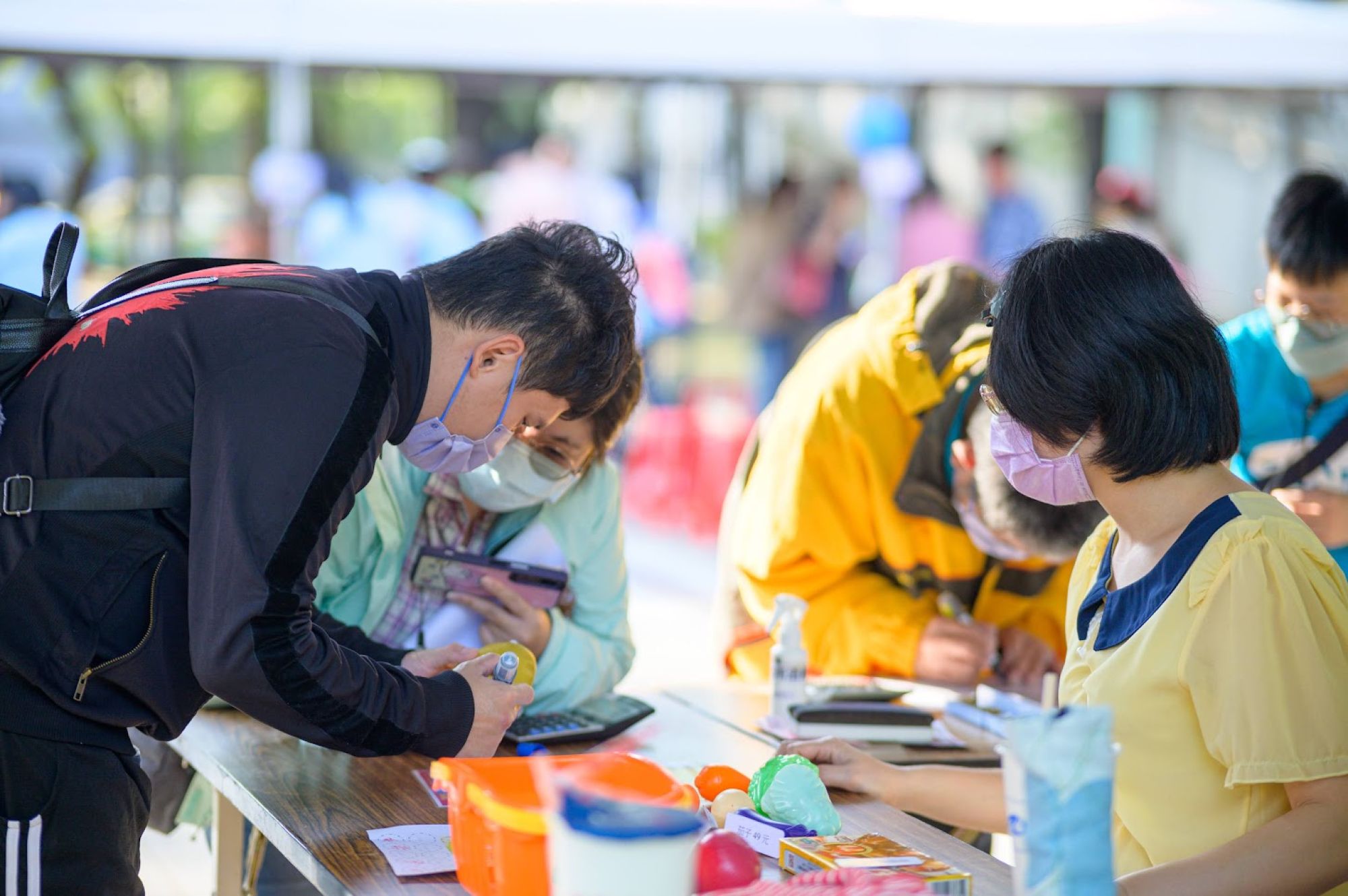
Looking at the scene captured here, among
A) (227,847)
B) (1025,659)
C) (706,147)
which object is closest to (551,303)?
(227,847)

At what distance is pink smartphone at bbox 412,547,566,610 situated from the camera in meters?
2.51

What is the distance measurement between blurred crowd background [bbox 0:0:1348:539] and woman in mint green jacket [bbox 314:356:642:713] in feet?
3.22

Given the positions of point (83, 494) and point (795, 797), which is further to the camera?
point (795, 797)

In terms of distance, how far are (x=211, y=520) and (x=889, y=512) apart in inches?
66.2

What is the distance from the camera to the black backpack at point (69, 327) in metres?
1.68

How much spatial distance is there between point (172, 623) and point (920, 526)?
1.70 meters

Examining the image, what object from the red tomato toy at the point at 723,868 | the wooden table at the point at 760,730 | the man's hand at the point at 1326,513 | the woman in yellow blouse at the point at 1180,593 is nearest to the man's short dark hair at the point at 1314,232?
the man's hand at the point at 1326,513

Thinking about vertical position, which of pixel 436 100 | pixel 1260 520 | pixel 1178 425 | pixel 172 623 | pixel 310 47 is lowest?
pixel 172 623

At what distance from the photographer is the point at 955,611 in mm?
3102

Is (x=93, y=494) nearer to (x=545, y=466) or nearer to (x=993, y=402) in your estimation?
(x=545, y=466)

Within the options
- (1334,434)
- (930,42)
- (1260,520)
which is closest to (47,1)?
(930,42)

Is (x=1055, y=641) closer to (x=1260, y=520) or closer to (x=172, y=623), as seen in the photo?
(x=1260, y=520)

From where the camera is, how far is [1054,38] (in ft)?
21.2

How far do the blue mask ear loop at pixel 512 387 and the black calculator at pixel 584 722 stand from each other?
625 millimetres
